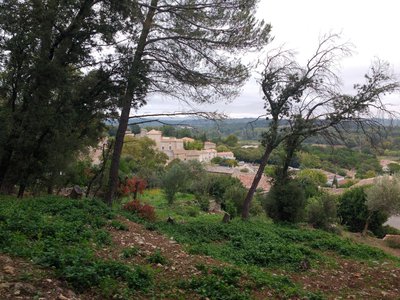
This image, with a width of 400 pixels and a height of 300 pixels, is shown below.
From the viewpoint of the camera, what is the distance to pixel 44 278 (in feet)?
14.1

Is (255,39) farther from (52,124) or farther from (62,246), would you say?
(62,246)

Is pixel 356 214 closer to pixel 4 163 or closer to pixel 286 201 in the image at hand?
pixel 286 201


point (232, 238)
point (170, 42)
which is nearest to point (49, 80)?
point (170, 42)

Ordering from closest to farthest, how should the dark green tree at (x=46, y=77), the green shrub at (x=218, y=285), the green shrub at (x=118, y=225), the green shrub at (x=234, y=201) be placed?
the green shrub at (x=218, y=285) → the green shrub at (x=118, y=225) → the dark green tree at (x=46, y=77) → the green shrub at (x=234, y=201)

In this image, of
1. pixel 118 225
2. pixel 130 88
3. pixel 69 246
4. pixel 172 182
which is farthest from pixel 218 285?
pixel 172 182

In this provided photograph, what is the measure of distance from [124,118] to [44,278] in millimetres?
8359

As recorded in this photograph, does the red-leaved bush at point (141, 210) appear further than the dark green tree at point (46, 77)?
Yes

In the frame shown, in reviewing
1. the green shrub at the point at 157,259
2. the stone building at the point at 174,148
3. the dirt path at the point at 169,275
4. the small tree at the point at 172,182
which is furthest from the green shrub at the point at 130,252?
the stone building at the point at 174,148

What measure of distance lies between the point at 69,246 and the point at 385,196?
19857 mm

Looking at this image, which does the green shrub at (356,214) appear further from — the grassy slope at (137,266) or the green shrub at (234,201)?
the grassy slope at (137,266)

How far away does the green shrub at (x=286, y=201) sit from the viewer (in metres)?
16.6

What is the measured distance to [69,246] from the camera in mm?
5863

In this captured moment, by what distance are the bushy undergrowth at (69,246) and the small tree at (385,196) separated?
17.9 m

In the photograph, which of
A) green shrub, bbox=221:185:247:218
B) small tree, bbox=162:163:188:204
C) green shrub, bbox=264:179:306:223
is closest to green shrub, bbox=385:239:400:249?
green shrub, bbox=264:179:306:223
